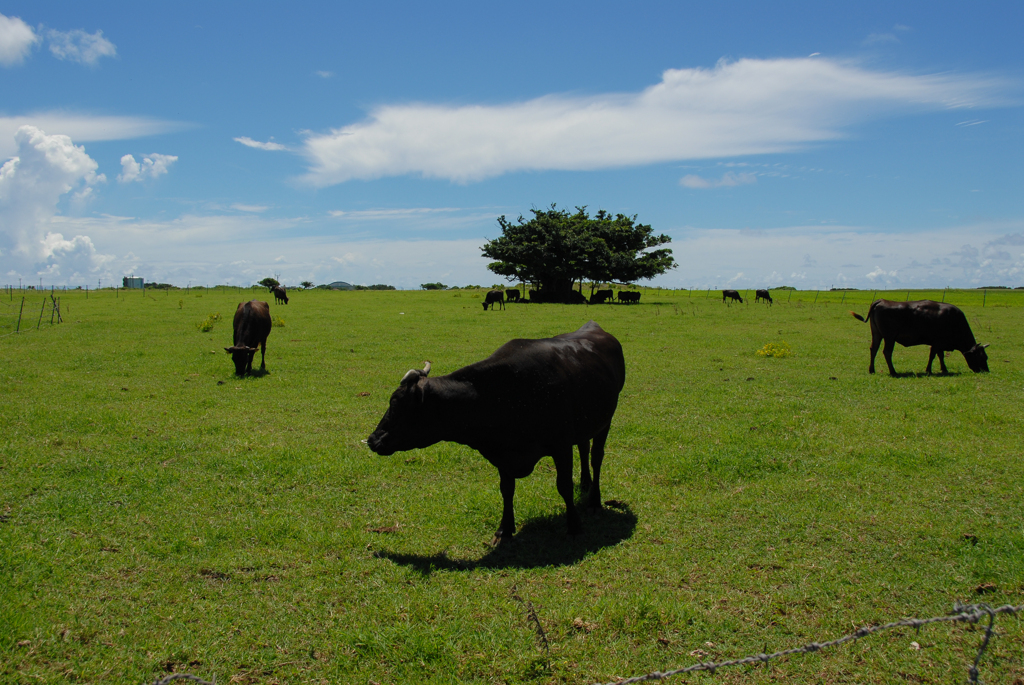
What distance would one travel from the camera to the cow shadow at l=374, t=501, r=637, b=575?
614cm

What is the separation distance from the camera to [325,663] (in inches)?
177

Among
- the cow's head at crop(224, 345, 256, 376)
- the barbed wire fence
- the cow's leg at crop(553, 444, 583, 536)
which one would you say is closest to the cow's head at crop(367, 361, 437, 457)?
the cow's leg at crop(553, 444, 583, 536)

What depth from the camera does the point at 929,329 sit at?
1634 cm

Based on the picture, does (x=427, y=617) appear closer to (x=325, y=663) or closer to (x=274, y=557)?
(x=325, y=663)

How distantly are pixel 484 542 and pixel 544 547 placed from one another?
64 cm

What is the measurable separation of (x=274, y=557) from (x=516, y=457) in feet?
8.47

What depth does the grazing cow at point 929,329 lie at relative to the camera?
16.2 metres

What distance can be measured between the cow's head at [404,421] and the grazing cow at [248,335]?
11.3 metres

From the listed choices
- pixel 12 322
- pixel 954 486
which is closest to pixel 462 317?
pixel 12 322

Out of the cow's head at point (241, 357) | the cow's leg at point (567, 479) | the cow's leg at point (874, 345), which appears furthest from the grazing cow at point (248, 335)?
A: the cow's leg at point (874, 345)

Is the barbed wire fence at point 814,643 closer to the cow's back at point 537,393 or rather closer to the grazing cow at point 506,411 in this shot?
the grazing cow at point 506,411

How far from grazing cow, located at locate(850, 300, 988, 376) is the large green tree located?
38186mm

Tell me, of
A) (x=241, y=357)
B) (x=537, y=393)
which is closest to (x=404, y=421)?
(x=537, y=393)

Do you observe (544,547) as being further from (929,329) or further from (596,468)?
(929,329)
